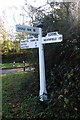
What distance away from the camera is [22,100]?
23.5 ft

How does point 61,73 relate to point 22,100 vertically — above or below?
above

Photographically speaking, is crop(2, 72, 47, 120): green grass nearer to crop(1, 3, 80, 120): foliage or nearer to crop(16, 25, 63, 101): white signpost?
crop(1, 3, 80, 120): foliage

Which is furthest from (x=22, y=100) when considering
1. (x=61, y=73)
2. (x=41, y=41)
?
(x=41, y=41)

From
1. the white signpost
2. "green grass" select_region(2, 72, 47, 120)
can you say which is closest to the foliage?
"green grass" select_region(2, 72, 47, 120)

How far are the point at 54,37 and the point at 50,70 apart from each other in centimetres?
108

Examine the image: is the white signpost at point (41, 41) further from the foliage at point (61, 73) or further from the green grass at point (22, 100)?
the green grass at point (22, 100)

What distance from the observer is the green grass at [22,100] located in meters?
6.11

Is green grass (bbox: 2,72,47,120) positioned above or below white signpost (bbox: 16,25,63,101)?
below

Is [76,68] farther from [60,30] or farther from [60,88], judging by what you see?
[60,30]

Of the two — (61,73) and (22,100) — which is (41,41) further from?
(22,100)

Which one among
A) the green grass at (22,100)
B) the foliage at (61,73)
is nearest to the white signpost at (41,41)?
the foliage at (61,73)

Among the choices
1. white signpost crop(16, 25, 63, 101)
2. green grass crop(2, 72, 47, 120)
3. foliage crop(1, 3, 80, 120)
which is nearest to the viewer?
foliage crop(1, 3, 80, 120)

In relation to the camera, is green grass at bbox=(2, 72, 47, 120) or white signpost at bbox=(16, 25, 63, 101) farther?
white signpost at bbox=(16, 25, 63, 101)

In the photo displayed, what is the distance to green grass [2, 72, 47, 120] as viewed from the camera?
241 inches
